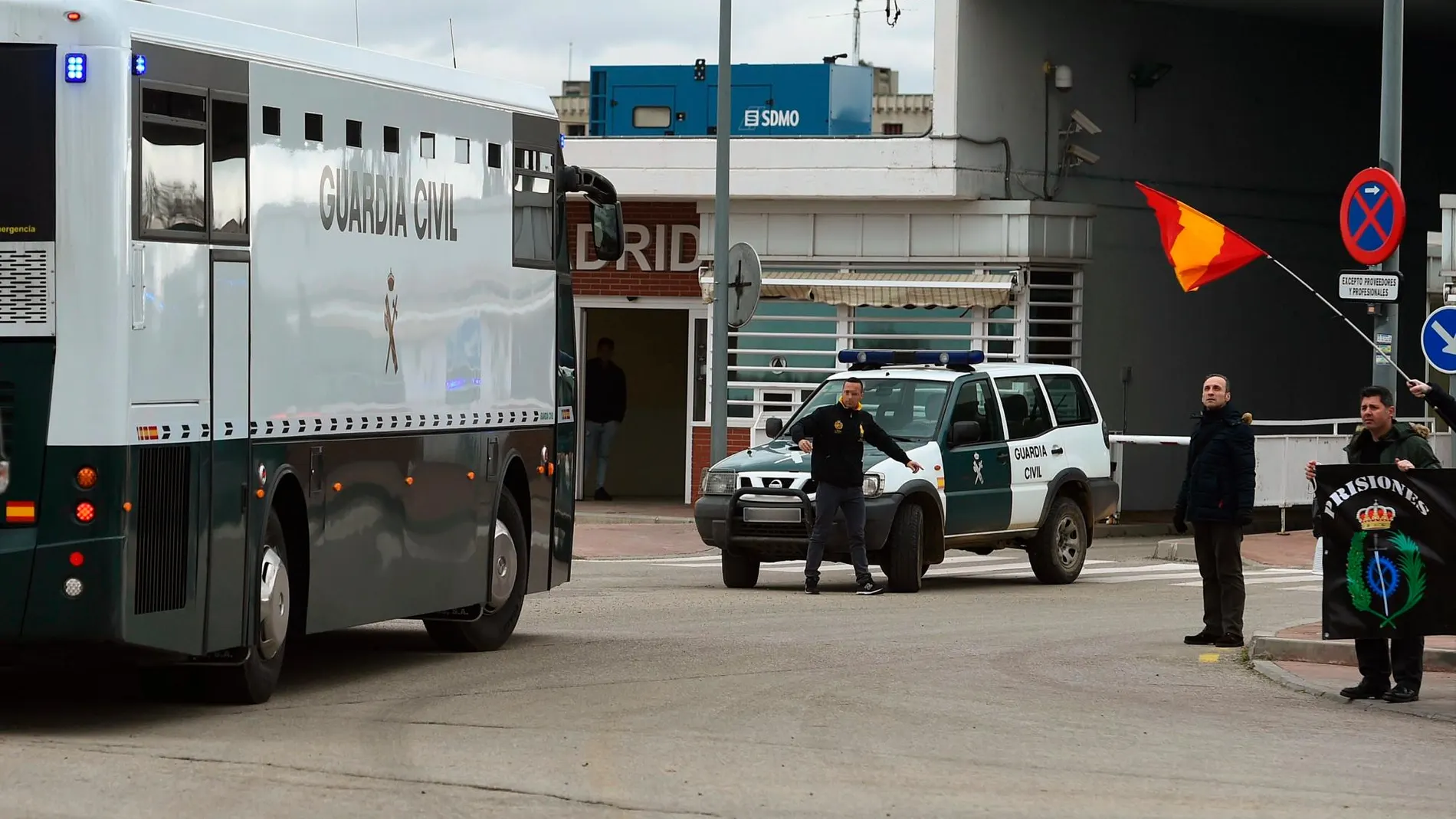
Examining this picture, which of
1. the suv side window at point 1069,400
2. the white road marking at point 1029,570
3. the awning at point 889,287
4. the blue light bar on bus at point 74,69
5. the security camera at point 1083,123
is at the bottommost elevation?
the white road marking at point 1029,570

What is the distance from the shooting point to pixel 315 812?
8320 millimetres

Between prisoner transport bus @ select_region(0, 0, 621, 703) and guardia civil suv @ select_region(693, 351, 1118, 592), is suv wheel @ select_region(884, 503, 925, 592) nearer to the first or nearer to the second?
guardia civil suv @ select_region(693, 351, 1118, 592)

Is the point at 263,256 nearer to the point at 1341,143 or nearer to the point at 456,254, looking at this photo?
the point at 456,254

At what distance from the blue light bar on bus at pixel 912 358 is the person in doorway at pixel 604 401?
35.0 feet

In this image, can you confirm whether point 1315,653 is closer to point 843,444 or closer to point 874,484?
point 843,444

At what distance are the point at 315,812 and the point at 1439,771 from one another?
4746 mm

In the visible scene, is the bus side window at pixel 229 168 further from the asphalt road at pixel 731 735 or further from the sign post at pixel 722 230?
the sign post at pixel 722 230

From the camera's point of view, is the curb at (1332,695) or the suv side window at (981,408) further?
the suv side window at (981,408)

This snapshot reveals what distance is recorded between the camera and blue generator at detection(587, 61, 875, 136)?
30.0 m

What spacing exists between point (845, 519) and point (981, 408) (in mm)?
2092

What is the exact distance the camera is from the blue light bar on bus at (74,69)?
9.91 meters

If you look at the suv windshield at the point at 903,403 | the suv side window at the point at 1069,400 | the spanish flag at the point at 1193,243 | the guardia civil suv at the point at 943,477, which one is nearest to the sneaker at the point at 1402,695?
the guardia civil suv at the point at 943,477

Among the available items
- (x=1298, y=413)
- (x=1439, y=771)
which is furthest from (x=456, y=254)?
(x=1298, y=413)

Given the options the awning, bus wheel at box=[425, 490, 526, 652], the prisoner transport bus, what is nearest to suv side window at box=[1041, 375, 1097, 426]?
the awning
